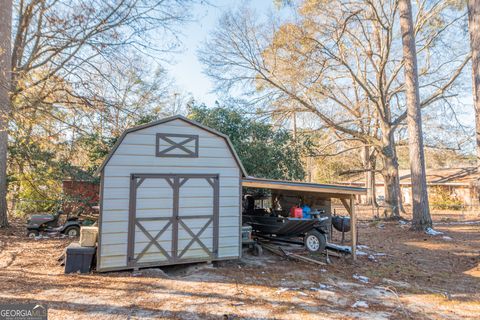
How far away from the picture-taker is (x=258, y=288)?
16.0 feet

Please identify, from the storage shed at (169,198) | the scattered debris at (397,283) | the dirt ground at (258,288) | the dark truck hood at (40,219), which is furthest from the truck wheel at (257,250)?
the dark truck hood at (40,219)

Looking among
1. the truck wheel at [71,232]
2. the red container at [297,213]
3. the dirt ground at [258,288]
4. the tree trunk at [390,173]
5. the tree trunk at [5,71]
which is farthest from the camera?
the tree trunk at [390,173]

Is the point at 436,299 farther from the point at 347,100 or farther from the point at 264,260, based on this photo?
the point at 347,100

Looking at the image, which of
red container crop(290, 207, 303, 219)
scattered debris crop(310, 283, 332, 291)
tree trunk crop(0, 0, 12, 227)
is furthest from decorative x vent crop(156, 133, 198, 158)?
tree trunk crop(0, 0, 12, 227)

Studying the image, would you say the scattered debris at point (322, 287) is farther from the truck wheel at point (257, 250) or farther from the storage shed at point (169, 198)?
the truck wheel at point (257, 250)

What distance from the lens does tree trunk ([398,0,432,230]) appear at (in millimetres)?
10430

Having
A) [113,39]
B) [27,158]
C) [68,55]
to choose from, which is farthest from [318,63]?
[27,158]

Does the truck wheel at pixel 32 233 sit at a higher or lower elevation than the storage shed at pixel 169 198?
lower

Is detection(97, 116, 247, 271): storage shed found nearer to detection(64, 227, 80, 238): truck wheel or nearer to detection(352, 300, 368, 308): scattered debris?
detection(352, 300, 368, 308): scattered debris

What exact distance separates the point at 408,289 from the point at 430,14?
12.2 meters

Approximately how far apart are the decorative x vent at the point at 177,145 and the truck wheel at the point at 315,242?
3.40 m

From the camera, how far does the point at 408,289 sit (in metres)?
5.01

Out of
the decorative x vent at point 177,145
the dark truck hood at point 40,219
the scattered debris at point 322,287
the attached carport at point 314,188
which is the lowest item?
the scattered debris at point 322,287

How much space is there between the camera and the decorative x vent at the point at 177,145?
5.79 m
